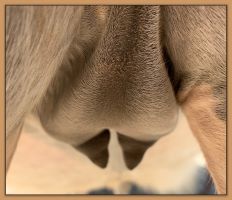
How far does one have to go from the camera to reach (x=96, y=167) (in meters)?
1.10

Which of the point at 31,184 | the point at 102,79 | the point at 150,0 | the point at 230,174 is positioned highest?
the point at 150,0

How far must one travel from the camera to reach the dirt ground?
2.91 feet

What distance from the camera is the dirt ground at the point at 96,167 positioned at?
0.89 meters

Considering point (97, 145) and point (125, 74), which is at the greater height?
point (125, 74)

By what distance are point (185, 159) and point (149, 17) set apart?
1.92 feet

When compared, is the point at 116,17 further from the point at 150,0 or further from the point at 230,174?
the point at 230,174

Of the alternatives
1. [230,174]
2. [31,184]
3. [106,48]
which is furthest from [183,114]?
[31,184]

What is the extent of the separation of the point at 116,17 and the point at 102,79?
93 millimetres

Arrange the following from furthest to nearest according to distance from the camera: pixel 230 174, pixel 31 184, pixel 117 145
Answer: pixel 117 145 < pixel 31 184 < pixel 230 174

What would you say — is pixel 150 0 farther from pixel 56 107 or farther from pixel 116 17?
pixel 56 107

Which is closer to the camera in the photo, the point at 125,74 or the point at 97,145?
the point at 125,74

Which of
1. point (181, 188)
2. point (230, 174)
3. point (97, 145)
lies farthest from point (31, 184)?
point (230, 174)

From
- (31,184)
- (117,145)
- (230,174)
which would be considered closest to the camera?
(230,174)

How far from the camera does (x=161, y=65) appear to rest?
0.61 meters
